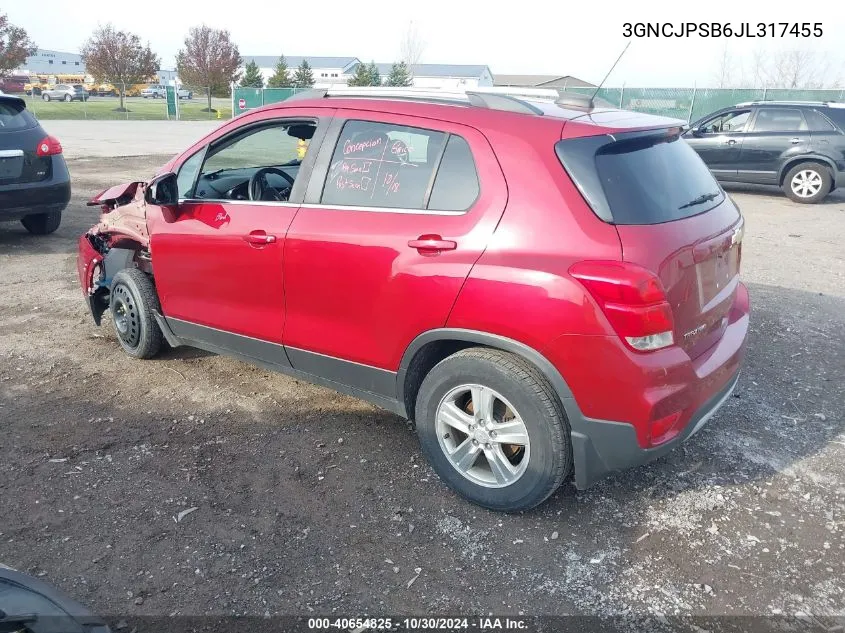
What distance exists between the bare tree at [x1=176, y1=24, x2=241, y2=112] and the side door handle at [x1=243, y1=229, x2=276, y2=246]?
52.9 m

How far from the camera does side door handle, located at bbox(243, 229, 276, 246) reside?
3.65 meters

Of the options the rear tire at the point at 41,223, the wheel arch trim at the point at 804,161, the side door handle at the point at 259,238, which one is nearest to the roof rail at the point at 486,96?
the side door handle at the point at 259,238

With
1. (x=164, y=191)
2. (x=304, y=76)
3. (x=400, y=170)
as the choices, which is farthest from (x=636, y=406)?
(x=304, y=76)

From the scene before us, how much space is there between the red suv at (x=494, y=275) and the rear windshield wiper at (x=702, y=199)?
17 millimetres

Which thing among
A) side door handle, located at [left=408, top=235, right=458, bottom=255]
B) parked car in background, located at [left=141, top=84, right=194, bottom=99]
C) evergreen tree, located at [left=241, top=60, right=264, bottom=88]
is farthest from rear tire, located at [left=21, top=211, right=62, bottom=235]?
parked car in background, located at [left=141, top=84, right=194, bottom=99]

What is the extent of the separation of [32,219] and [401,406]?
717 centimetres

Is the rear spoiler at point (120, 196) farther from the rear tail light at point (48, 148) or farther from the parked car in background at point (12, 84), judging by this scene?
the parked car in background at point (12, 84)

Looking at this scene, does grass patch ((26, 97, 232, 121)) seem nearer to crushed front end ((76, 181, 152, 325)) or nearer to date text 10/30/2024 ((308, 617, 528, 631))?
crushed front end ((76, 181, 152, 325))

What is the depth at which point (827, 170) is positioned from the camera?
40.6 ft

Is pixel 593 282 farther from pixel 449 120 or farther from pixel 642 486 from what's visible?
pixel 642 486

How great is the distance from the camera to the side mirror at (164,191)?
4078mm

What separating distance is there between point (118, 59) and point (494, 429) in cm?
5510

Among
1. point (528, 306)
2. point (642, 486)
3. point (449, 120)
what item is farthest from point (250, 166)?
point (642, 486)

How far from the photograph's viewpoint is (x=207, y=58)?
53812 millimetres
